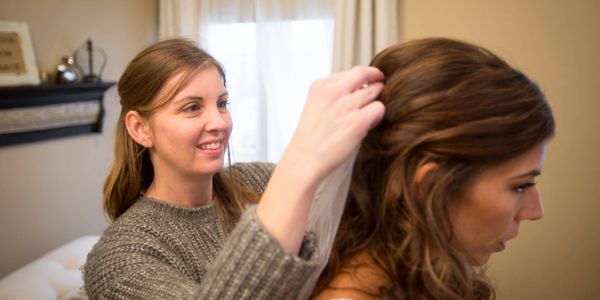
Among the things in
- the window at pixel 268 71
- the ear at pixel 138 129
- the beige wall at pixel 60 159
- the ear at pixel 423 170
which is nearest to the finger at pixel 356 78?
the ear at pixel 423 170

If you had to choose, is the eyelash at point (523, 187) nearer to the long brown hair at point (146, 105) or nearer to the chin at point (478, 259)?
the chin at point (478, 259)

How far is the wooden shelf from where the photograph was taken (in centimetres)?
253

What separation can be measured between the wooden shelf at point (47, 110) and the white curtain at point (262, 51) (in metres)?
0.71

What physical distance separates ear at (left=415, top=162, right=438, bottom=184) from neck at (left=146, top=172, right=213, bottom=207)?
87 cm

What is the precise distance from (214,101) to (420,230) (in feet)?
2.91

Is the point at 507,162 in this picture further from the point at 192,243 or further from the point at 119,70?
the point at 119,70

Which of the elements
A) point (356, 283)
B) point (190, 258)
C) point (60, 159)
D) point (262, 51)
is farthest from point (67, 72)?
point (356, 283)

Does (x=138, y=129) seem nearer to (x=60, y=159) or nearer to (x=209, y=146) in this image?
(x=209, y=146)

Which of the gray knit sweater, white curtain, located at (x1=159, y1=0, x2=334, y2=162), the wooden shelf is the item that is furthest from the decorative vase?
the gray knit sweater

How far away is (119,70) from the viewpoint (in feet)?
10.7

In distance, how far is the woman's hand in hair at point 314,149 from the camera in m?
0.69

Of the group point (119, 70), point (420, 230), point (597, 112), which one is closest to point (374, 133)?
point (420, 230)

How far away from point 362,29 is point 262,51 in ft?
2.29

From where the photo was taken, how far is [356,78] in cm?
74
